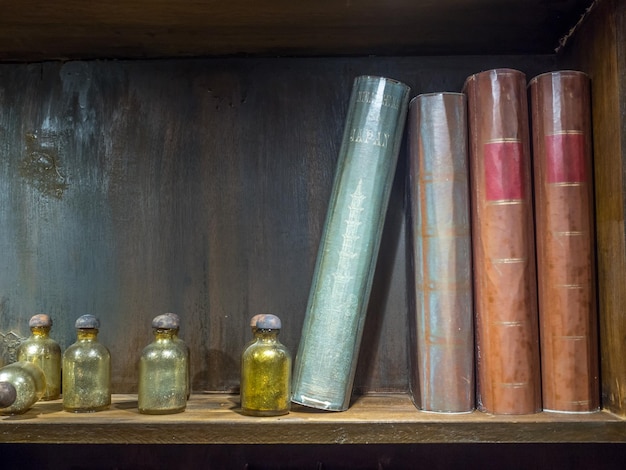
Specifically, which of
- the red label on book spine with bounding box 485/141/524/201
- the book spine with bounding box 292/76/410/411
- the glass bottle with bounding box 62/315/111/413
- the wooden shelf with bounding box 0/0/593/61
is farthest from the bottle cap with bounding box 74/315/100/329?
the red label on book spine with bounding box 485/141/524/201

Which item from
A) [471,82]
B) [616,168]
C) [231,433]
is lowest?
[231,433]

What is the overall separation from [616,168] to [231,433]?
20.0 inches

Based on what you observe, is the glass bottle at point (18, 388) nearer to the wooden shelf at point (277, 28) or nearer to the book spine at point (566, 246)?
the wooden shelf at point (277, 28)

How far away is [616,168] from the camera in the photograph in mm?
723

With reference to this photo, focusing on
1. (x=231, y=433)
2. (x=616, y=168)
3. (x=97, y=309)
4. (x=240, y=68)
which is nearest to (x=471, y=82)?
(x=616, y=168)

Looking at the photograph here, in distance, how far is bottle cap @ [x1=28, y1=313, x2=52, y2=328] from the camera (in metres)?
0.86

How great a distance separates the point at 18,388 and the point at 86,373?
78 millimetres

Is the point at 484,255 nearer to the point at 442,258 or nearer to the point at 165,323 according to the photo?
the point at 442,258

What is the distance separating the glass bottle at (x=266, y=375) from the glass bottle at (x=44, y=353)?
0.90 feet

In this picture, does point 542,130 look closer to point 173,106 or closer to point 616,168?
point 616,168

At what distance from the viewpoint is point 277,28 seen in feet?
2.82

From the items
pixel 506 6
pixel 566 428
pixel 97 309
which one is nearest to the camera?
pixel 566 428

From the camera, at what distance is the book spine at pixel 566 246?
745 mm

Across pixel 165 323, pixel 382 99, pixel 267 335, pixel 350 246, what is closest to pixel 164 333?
pixel 165 323
